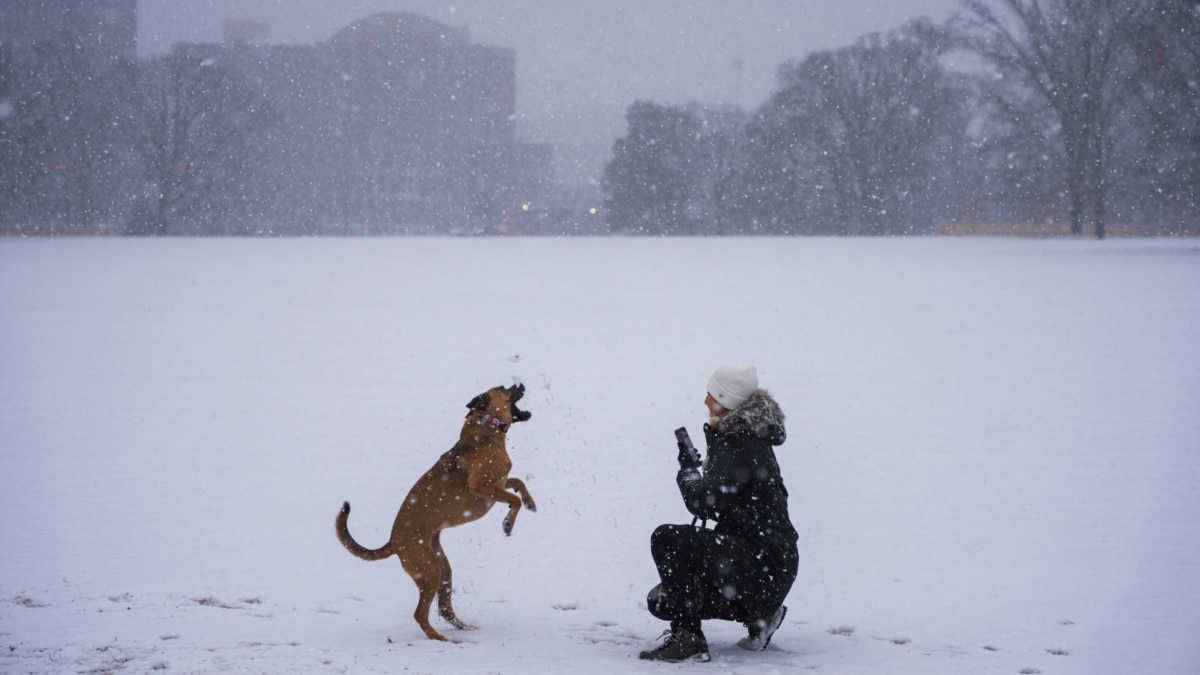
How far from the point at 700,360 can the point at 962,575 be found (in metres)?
7.40

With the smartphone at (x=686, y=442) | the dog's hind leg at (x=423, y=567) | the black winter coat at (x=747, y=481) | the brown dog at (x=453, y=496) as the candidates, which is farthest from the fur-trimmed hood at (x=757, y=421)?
the dog's hind leg at (x=423, y=567)

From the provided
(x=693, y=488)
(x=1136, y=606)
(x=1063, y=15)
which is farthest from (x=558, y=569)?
(x=1063, y=15)

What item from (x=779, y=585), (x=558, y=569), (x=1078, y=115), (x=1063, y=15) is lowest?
(x=558, y=569)

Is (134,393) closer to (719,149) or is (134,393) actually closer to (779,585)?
(779,585)

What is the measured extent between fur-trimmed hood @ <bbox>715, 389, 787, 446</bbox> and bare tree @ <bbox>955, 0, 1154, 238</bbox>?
139 ft

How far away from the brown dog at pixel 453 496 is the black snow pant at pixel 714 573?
0.59 meters

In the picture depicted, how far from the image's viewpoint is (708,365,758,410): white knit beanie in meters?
4.34

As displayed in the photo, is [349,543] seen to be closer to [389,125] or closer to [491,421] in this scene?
[491,421]

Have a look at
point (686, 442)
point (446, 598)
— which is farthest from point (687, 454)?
point (446, 598)

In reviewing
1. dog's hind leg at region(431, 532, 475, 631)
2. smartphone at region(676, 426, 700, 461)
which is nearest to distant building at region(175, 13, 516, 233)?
dog's hind leg at region(431, 532, 475, 631)

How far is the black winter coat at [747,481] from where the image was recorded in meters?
4.23

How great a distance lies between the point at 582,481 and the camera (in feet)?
25.3

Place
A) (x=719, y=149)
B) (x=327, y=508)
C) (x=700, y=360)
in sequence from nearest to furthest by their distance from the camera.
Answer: (x=327, y=508) → (x=700, y=360) → (x=719, y=149)

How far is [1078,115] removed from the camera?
45750mm
